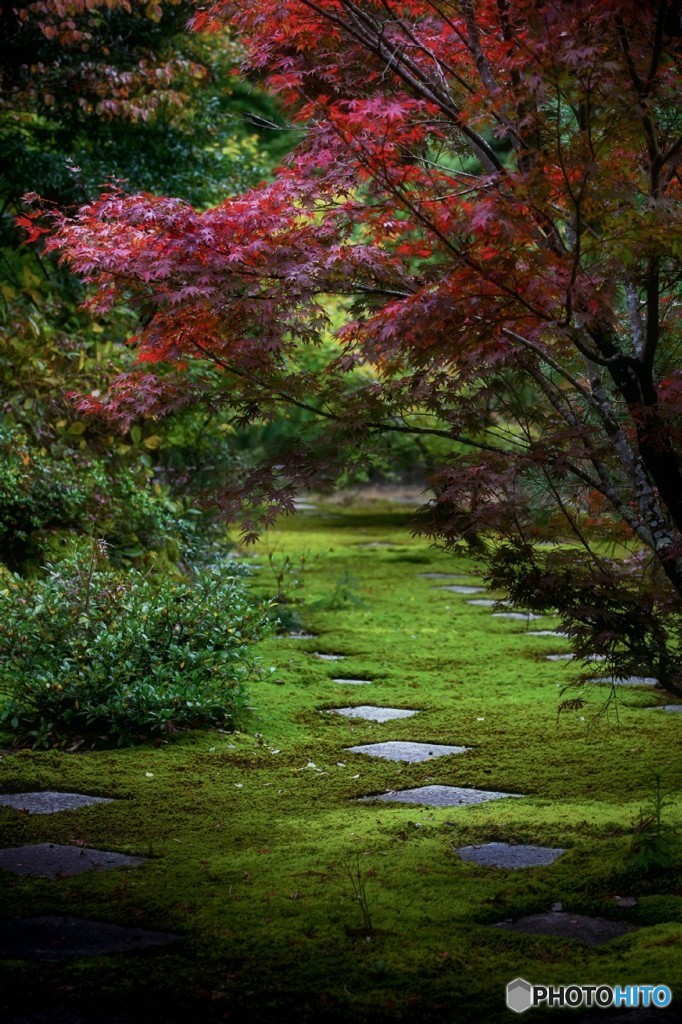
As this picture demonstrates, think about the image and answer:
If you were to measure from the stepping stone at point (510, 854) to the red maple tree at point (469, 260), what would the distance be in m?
0.63

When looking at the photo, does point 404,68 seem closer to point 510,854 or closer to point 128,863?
point 510,854

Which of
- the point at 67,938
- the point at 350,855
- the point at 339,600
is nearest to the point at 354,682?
the point at 339,600

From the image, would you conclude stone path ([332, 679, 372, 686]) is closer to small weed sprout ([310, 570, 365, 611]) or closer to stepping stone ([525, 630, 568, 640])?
stepping stone ([525, 630, 568, 640])

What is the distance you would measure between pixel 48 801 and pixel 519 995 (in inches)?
79.2

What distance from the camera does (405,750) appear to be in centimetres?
456

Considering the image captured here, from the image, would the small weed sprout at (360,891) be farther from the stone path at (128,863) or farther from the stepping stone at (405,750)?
the stepping stone at (405,750)

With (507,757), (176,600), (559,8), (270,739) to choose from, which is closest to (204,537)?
(176,600)

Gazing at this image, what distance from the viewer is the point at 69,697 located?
4.59 meters

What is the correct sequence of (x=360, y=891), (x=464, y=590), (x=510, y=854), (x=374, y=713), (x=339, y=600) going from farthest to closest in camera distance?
1. (x=464, y=590)
2. (x=339, y=600)
3. (x=374, y=713)
4. (x=510, y=854)
5. (x=360, y=891)

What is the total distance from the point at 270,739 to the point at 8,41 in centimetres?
615

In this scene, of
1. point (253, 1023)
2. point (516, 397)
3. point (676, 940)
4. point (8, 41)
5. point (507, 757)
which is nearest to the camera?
point (253, 1023)

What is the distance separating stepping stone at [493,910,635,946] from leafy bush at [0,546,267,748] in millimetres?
2107

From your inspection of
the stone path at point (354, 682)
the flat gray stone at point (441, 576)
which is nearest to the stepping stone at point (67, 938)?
the stone path at point (354, 682)

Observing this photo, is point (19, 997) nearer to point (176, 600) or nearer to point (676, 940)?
point (676, 940)
